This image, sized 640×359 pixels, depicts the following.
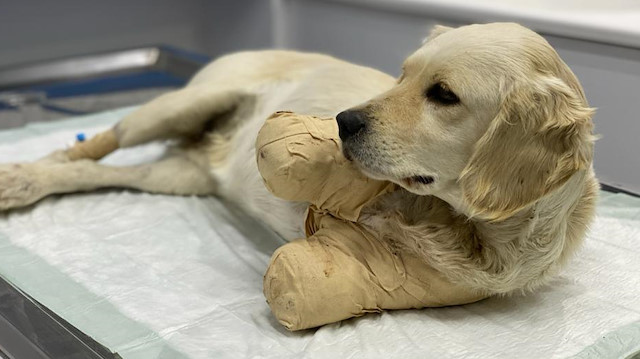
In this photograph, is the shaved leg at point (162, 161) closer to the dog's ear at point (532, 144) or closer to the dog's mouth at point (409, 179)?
the dog's mouth at point (409, 179)

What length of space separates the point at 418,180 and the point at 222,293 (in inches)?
20.4

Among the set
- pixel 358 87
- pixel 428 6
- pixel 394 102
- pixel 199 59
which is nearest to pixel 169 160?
pixel 358 87

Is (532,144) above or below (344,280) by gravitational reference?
above

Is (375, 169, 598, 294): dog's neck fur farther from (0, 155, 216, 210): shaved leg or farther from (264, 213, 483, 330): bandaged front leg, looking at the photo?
(0, 155, 216, 210): shaved leg

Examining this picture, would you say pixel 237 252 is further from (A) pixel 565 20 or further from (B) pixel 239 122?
(A) pixel 565 20

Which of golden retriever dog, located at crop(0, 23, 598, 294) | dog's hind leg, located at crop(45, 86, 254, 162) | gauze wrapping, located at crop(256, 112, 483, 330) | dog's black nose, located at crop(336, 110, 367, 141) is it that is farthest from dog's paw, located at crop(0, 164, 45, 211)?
dog's black nose, located at crop(336, 110, 367, 141)

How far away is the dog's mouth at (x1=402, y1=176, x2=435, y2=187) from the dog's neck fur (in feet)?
0.18

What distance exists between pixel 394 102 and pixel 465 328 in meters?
0.46

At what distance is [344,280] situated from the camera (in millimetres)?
1484

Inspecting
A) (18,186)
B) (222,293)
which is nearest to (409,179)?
(222,293)

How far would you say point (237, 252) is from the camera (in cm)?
190

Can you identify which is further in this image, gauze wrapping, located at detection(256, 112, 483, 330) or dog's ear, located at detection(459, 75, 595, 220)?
gauze wrapping, located at detection(256, 112, 483, 330)

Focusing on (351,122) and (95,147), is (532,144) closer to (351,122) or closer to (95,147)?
(351,122)

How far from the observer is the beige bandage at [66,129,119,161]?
2.29 m
